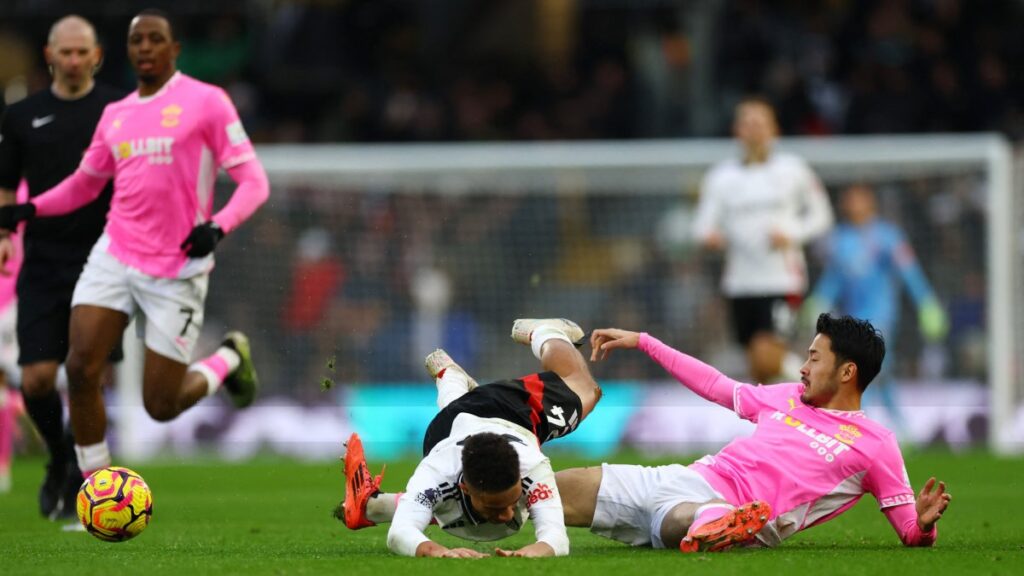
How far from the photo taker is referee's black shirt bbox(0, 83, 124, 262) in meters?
8.82

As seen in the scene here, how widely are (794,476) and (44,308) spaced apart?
4311 millimetres

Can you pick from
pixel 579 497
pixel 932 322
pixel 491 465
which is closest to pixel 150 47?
pixel 579 497

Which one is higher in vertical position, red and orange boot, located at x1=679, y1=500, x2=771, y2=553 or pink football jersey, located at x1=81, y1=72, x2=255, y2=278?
pink football jersey, located at x1=81, y1=72, x2=255, y2=278

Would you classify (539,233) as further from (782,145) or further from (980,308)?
(980,308)

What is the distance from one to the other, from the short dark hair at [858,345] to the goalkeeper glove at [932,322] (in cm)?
810

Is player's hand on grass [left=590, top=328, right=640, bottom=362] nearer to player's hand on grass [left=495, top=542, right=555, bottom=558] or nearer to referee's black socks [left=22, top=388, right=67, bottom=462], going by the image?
player's hand on grass [left=495, top=542, right=555, bottom=558]

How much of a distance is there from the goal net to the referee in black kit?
6414 millimetres

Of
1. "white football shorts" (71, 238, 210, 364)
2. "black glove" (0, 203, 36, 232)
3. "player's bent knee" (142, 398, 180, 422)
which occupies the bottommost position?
"player's bent knee" (142, 398, 180, 422)

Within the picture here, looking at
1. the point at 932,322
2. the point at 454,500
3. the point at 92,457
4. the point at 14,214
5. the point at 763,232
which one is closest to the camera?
the point at 454,500

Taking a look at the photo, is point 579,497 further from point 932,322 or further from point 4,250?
point 932,322

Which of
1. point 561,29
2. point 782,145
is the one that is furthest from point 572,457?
point 561,29

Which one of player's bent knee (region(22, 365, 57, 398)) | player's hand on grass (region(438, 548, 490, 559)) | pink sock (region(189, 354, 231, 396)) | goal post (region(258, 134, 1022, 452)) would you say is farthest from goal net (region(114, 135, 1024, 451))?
player's hand on grass (region(438, 548, 490, 559))

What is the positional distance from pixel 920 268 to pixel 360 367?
577cm

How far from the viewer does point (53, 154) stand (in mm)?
8852
